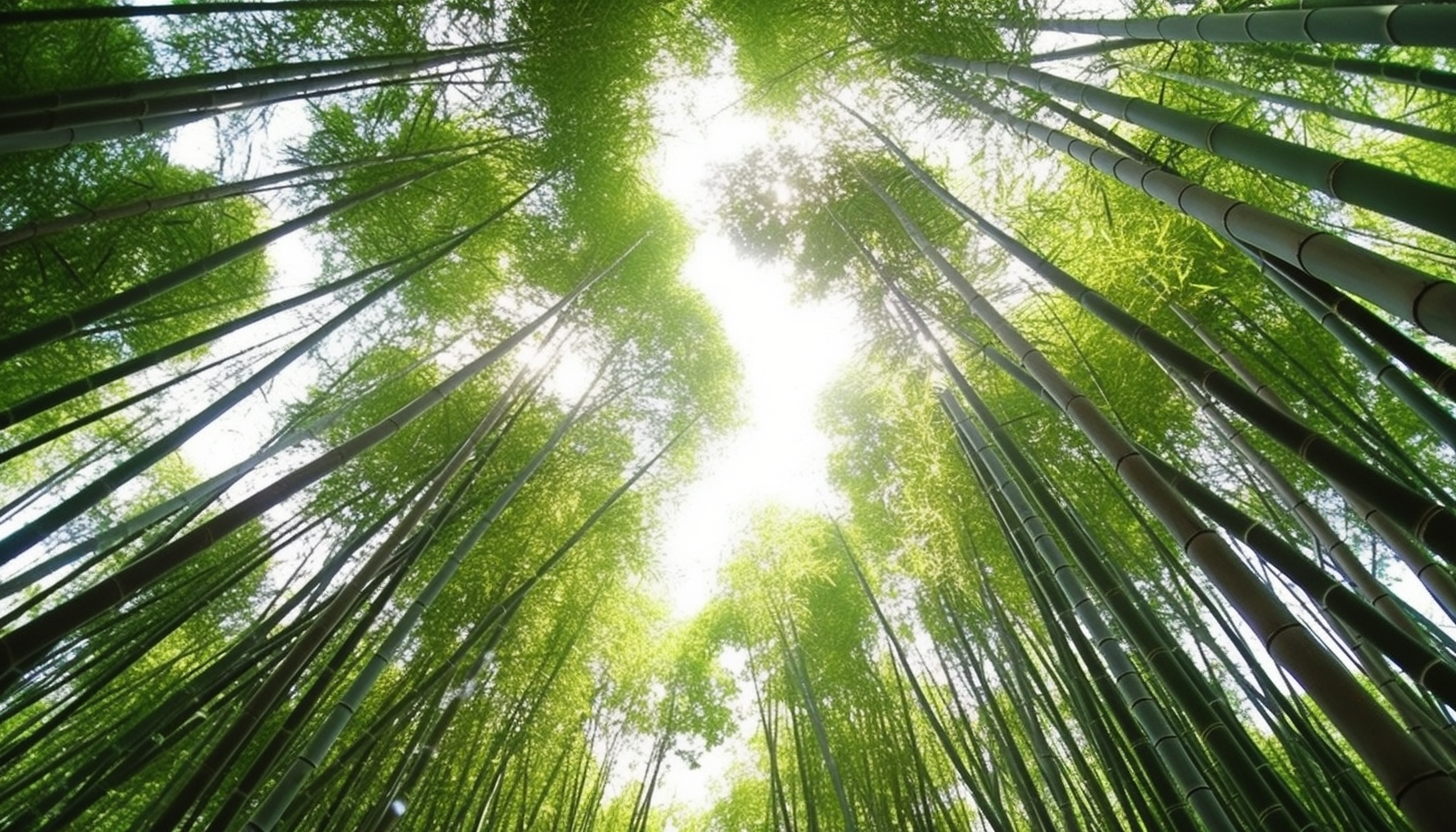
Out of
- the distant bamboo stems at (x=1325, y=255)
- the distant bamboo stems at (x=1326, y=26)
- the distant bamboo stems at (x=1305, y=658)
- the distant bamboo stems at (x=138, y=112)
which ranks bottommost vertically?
the distant bamboo stems at (x=1305, y=658)

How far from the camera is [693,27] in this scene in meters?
3.74

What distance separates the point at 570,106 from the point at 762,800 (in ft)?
13.9

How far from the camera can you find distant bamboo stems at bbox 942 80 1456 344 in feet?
2.43

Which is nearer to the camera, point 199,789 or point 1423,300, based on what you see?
point 1423,300

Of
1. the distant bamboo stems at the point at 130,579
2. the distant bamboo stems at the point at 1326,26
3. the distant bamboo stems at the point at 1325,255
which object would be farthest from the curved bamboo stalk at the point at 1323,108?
the distant bamboo stems at the point at 130,579

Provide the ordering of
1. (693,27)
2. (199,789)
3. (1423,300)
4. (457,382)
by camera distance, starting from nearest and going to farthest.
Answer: (1423,300) < (199,789) < (457,382) < (693,27)

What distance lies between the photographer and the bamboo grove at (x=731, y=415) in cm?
127

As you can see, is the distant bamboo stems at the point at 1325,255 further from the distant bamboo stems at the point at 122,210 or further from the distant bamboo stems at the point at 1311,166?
the distant bamboo stems at the point at 122,210

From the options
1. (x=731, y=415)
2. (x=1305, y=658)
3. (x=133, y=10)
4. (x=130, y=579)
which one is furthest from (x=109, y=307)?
(x=731, y=415)

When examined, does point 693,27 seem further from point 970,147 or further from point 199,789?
point 199,789

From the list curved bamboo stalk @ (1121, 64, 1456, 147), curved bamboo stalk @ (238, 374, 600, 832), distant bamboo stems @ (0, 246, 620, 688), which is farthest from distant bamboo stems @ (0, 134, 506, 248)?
curved bamboo stalk @ (1121, 64, 1456, 147)

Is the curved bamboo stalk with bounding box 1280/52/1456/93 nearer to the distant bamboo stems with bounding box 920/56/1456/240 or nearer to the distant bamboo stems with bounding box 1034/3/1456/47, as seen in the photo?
the distant bamboo stems with bounding box 1034/3/1456/47

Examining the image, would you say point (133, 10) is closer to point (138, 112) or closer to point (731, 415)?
point (138, 112)

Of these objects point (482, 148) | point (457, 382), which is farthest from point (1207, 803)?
point (482, 148)
